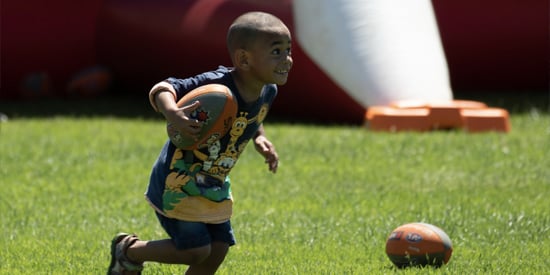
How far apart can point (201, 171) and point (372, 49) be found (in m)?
6.20

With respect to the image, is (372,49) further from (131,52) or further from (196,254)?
(196,254)

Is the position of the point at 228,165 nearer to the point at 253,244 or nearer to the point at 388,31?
the point at 253,244

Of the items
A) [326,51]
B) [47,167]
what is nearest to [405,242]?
[47,167]

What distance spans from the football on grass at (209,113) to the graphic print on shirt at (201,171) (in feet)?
0.17

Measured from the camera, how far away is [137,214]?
7.06 metres

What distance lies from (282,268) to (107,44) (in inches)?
348

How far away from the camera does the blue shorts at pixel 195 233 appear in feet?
15.4

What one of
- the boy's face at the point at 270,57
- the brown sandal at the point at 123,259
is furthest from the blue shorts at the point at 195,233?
the boy's face at the point at 270,57

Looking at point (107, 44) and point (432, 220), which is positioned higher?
point (432, 220)

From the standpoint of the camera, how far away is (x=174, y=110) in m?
4.42

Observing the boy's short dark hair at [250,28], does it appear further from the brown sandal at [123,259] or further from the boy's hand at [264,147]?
the brown sandal at [123,259]

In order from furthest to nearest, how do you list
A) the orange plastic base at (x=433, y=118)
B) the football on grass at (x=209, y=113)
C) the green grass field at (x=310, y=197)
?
the orange plastic base at (x=433, y=118) → the green grass field at (x=310, y=197) → the football on grass at (x=209, y=113)

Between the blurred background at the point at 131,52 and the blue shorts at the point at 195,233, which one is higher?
the blue shorts at the point at 195,233

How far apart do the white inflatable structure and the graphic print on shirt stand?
6026 millimetres
